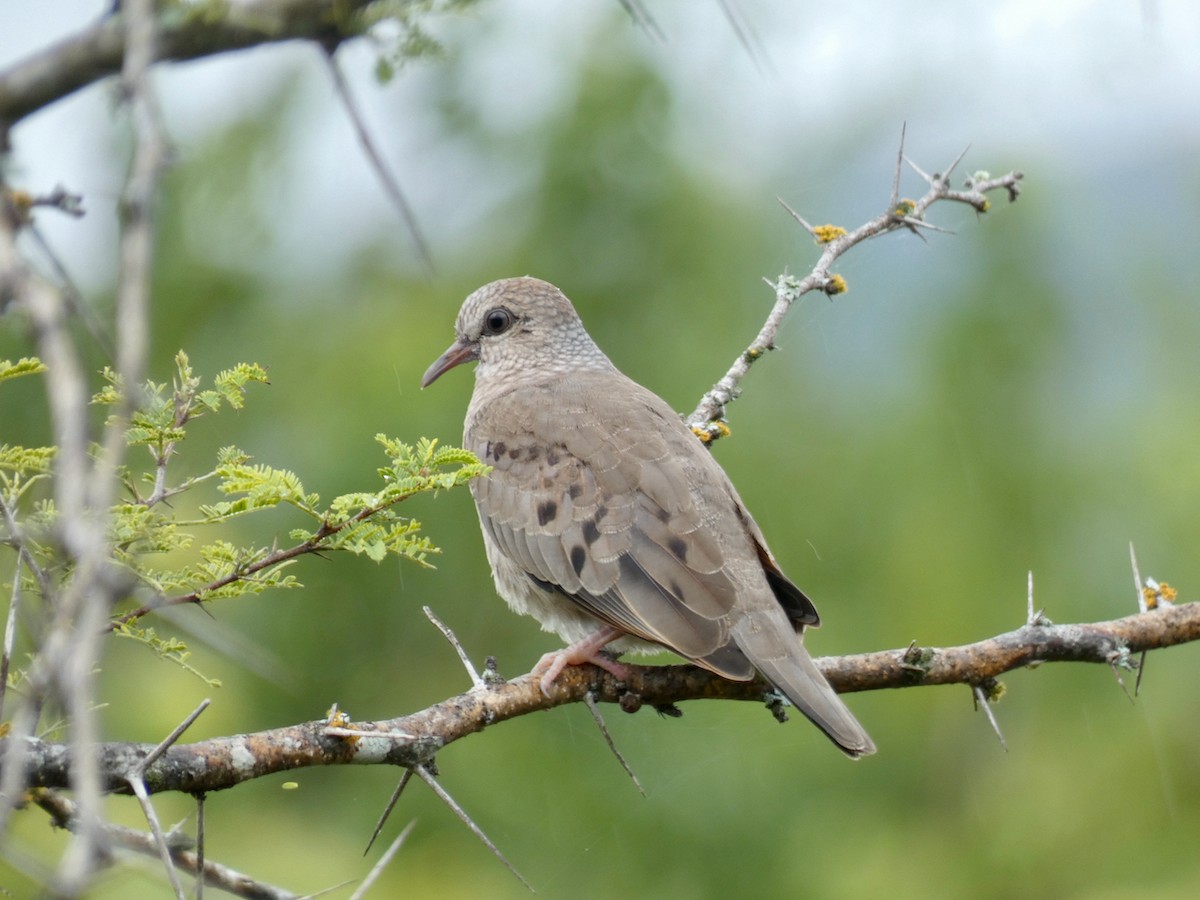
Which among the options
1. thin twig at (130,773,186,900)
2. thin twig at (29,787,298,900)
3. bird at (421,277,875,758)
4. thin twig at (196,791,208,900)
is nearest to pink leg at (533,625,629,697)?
bird at (421,277,875,758)

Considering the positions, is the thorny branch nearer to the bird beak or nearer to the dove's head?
the dove's head

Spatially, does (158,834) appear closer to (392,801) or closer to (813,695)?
(392,801)

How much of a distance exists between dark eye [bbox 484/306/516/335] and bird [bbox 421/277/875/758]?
48 cm

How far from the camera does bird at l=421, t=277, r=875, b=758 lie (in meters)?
4.31

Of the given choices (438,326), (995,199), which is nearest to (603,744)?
(438,326)

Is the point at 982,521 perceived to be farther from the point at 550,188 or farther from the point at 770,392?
the point at 550,188

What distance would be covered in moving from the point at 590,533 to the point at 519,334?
1596 mm

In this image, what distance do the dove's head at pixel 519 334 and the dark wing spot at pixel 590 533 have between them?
131cm

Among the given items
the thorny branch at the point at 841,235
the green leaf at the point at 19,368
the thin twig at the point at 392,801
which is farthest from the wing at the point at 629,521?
the green leaf at the point at 19,368

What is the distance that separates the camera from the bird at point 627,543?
4312mm

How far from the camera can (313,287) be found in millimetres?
14352

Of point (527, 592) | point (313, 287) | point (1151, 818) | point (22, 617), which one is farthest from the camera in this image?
point (313, 287)

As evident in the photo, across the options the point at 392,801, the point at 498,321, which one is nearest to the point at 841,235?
the point at 498,321

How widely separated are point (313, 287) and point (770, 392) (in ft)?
16.4
